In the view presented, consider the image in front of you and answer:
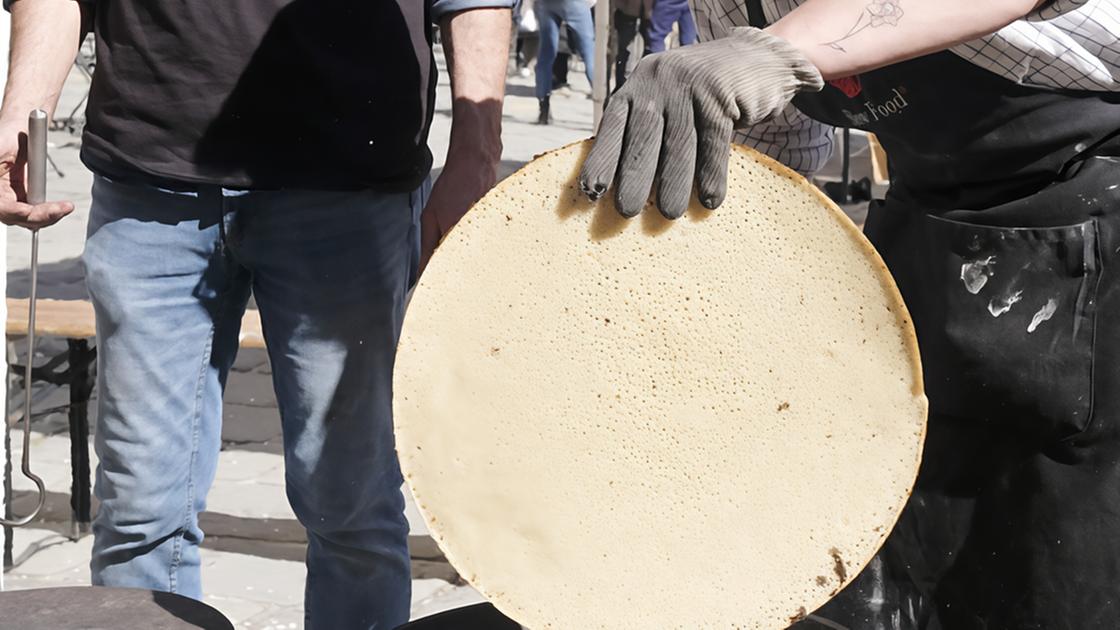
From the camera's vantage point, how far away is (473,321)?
144 cm

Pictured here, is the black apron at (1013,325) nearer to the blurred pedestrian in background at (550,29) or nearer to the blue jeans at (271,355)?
the blue jeans at (271,355)

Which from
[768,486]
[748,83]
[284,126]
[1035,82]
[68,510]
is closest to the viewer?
[748,83]

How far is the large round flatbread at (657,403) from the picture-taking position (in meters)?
1.39

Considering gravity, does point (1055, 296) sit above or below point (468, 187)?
above

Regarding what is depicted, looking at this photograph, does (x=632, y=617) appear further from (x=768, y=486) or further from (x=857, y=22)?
(x=857, y=22)

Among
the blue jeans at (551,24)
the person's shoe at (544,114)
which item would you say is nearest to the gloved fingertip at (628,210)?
the blue jeans at (551,24)

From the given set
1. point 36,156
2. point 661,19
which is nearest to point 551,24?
point 661,19

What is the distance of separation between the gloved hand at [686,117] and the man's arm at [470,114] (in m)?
0.72

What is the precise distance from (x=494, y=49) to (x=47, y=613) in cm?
109

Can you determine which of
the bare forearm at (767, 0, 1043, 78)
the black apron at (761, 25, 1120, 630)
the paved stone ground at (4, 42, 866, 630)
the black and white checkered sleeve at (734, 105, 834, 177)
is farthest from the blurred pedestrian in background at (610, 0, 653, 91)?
the bare forearm at (767, 0, 1043, 78)

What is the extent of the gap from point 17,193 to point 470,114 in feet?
2.39

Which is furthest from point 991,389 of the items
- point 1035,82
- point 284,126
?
point 284,126

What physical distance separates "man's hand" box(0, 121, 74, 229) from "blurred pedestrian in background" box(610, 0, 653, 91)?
632 centimetres

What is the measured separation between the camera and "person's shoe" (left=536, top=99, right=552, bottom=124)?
11.6 meters
